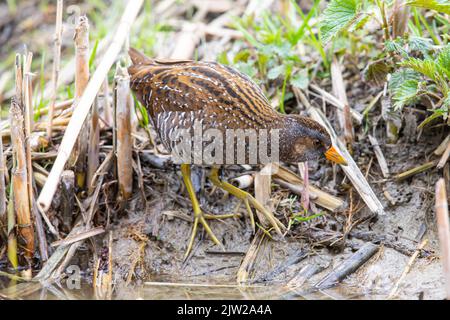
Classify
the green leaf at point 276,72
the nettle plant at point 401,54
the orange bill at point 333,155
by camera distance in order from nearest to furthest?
1. the nettle plant at point 401,54
2. the orange bill at point 333,155
3. the green leaf at point 276,72

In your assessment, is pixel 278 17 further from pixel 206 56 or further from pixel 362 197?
pixel 362 197

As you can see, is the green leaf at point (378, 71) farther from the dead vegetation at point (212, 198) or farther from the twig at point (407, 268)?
the twig at point (407, 268)

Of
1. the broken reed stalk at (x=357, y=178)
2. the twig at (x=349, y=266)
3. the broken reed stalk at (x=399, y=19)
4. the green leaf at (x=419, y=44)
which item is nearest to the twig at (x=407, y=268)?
the twig at (x=349, y=266)

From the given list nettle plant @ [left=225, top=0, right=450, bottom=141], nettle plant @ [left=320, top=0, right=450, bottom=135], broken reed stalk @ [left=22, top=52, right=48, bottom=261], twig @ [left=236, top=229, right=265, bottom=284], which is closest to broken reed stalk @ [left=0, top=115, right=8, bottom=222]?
broken reed stalk @ [left=22, top=52, right=48, bottom=261]

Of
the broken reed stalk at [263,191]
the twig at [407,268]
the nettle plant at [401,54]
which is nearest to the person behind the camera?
the twig at [407,268]
